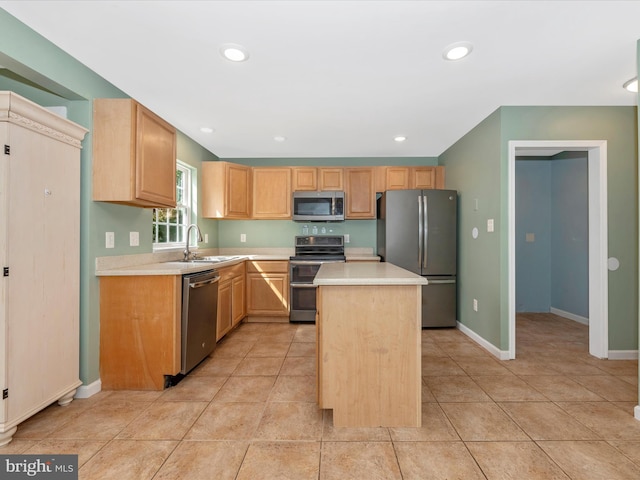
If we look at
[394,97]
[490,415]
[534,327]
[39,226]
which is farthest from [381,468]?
[534,327]

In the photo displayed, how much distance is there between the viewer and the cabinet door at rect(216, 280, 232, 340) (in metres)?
3.29

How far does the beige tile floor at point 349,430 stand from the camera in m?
1.52

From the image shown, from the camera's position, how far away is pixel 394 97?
2.73m

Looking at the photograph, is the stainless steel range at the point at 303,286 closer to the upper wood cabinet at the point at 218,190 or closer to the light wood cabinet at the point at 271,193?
the light wood cabinet at the point at 271,193

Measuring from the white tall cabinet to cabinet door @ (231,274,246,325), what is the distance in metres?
1.70

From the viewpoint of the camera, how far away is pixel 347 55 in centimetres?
209

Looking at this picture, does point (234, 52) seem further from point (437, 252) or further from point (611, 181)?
point (611, 181)

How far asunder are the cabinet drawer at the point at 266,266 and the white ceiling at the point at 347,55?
1.80 m

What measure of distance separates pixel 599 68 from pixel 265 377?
351cm

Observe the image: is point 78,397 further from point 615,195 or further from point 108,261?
point 615,195

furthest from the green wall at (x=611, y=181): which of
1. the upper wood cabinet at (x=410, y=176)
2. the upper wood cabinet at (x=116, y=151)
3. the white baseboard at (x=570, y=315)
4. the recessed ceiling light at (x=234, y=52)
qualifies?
the upper wood cabinet at (x=116, y=151)

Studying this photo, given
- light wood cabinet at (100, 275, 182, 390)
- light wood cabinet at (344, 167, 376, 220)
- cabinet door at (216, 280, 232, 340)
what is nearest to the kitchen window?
cabinet door at (216, 280, 232, 340)

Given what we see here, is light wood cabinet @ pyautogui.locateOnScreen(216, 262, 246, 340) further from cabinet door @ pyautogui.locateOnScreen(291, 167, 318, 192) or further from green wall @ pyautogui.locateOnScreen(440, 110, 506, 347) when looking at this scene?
green wall @ pyautogui.locateOnScreen(440, 110, 506, 347)

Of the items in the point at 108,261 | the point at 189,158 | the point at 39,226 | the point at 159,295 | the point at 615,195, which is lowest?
the point at 159,295
